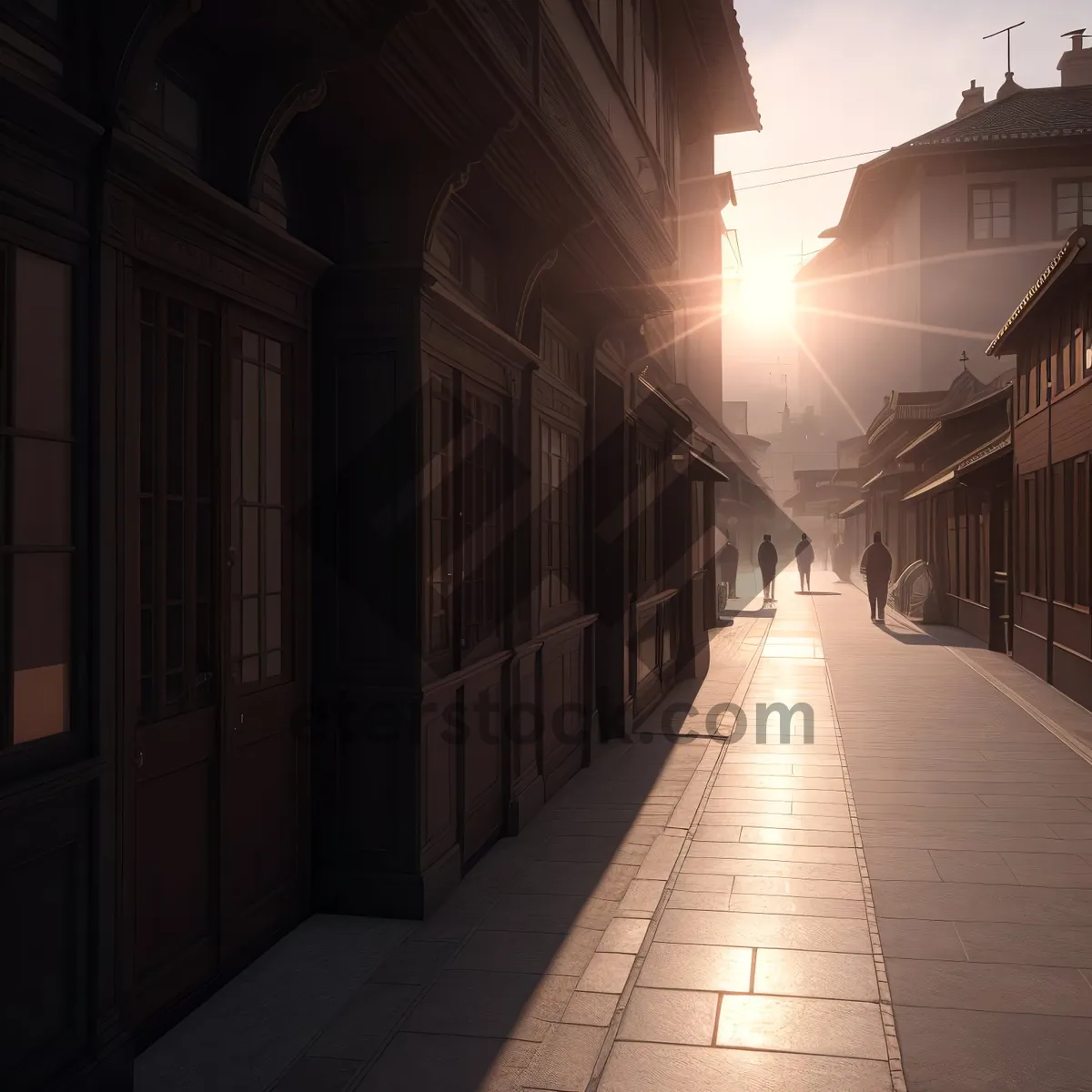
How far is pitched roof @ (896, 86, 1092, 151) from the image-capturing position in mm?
34719

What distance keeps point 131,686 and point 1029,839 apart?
5660 millimetres

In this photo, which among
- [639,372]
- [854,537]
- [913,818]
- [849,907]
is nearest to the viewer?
[849,907]

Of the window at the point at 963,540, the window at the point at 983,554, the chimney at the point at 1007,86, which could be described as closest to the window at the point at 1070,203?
the chimney at the point at 1007,86

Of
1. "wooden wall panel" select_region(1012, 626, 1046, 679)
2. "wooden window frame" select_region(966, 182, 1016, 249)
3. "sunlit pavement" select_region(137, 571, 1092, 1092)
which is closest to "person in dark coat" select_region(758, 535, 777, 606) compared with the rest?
"wooden wall panel" select_region(1012, 626, 1046, 679)

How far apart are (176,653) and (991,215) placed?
3817 cm

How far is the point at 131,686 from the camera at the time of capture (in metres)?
3.85

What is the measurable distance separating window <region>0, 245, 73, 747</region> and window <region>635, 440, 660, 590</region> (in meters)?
8.49

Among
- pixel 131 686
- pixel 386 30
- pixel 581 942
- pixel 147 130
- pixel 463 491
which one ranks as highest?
pixel 386 30

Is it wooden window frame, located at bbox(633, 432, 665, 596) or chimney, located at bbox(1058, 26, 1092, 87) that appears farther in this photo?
chimney, located at bbox(1058, 26, 1092, 87)

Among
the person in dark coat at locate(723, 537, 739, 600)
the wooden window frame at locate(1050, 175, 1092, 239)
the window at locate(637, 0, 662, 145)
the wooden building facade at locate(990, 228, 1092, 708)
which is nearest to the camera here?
the window at locate(637, 0, 662, 145)

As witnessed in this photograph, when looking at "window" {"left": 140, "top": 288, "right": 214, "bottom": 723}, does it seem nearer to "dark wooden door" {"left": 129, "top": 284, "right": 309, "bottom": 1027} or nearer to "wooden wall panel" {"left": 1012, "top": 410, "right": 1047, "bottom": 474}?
"dark wooden door" {"left": 129, "top": 284, "right": 309, "bottom": 1027}

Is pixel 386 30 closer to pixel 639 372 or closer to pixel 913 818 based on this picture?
pixel 913 818

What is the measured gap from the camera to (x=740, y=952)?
5195 millimetres

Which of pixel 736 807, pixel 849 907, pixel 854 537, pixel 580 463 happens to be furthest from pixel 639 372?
pixel 854 537
